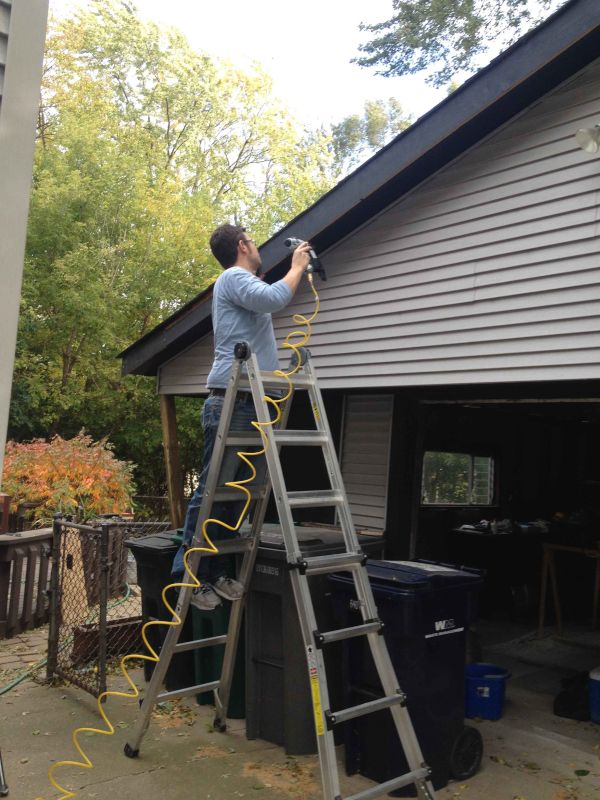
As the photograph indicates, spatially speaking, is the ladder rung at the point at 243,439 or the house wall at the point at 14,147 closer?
the house wall at the point at 14,147

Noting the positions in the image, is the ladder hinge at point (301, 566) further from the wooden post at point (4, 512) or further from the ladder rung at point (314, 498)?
the wooden post at point (4, 512)

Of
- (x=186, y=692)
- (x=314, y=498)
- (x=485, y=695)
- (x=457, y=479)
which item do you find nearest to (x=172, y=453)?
(x=457, y=479)

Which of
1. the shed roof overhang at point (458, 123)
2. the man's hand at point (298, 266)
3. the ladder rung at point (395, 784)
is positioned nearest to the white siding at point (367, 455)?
the shed roof overhang at point (458, 123)

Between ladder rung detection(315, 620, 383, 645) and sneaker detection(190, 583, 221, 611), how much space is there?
91 cm

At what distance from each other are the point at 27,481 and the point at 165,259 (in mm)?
7942

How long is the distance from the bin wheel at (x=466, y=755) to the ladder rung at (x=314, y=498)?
144 centimetres

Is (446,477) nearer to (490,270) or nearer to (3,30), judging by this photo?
(490,270)

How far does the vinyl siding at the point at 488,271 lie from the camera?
4.36 metres

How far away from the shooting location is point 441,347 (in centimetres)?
506

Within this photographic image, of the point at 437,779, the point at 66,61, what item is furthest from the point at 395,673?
the point at 66,61

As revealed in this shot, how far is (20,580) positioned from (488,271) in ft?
15.6

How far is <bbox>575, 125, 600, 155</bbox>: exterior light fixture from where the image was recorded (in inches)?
156

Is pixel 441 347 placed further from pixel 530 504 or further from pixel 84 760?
pixel 530 504

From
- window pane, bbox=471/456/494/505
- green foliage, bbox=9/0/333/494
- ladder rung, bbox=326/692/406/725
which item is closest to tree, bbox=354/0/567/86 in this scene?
green foliage, bbox=9/0/333/494
